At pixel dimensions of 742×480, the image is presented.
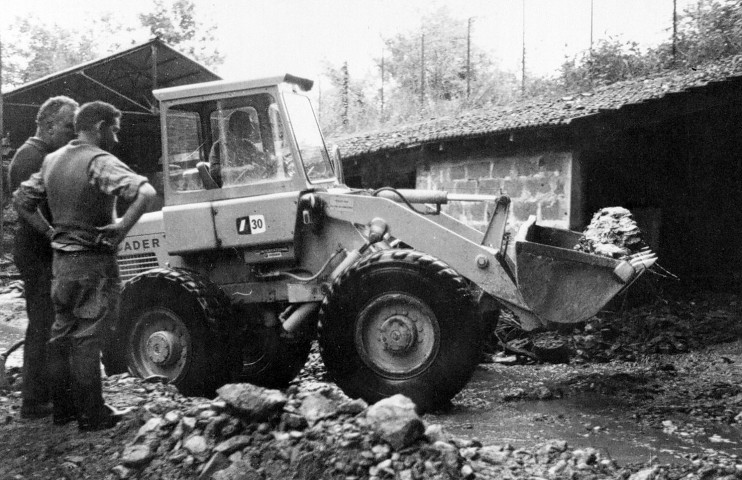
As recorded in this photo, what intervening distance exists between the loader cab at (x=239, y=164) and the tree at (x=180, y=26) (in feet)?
21.2

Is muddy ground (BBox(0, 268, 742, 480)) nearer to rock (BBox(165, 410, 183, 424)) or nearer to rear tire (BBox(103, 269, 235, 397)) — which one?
rock (BBox(165, 410, 183, 424))

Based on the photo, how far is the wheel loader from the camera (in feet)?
17.0

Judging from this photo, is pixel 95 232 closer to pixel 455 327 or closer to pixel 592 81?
pixel 455 327

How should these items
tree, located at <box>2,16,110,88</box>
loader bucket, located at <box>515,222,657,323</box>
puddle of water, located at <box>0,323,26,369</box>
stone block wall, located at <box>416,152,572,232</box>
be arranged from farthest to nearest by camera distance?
tree, located at <box>2,16,110,88</box> < stone block wall, located at <box>416,152,572,232</box> < puddle of water, located at <box>0,323,26,369</box> < loader bucket, located at <box>515,222,657,323</box>

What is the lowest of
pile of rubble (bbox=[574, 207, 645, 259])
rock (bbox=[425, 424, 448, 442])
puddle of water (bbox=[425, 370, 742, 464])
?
puddle of water (bbox=[425, 370, 742, 464])

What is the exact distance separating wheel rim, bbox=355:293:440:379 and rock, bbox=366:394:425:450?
1.34m

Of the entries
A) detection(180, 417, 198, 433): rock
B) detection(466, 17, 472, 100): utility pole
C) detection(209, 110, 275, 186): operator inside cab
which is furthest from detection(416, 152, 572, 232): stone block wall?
detection(466, 17, 472, 100): utility pole

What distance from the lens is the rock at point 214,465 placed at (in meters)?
3.70

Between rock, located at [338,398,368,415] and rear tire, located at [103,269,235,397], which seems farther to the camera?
rear tire, located at [103,269,235,397]

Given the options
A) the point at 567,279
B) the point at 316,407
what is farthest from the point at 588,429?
the point at 316,407

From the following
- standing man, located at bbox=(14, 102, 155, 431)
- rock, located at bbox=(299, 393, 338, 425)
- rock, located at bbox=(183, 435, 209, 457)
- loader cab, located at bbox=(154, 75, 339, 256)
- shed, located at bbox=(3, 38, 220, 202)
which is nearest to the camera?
rock, located at bbox=(183, 435, 209, 457)

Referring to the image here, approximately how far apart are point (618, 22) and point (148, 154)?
9.76 m

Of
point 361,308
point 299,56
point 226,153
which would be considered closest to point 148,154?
point 299,56

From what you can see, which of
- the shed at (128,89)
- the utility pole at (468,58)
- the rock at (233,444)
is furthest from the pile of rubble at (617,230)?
the utility pole at (468,58)
